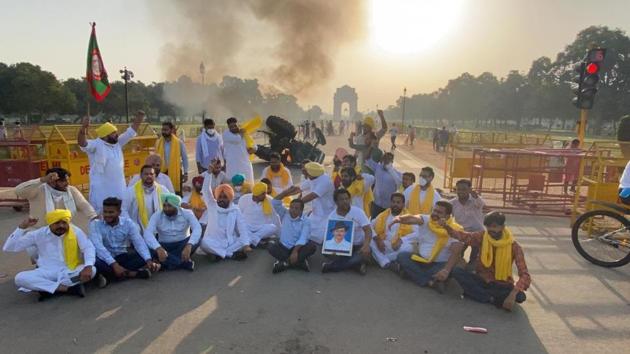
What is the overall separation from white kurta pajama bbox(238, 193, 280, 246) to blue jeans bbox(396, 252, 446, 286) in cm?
192

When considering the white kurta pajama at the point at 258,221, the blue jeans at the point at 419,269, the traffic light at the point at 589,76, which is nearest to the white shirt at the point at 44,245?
the white kurta pajama at the point at 258,221

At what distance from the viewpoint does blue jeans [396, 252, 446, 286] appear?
439 cm

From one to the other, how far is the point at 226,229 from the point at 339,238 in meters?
1.45

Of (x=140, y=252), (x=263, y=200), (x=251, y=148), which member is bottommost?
(x=140, y=252)

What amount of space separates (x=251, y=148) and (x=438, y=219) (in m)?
4.43

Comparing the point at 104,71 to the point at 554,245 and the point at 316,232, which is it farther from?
the point at 554,245

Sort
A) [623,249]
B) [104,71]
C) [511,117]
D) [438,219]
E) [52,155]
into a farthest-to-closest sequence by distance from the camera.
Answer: [511,117]
[52,155]
[104,71]
[623,249]
[438,219]

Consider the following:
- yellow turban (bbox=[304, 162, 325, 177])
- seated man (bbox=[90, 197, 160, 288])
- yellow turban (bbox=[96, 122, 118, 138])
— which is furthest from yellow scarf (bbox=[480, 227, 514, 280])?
yellow turban (bbox=[96, 122, 118, 138])

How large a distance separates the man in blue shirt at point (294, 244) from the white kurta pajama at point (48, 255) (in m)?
1.92

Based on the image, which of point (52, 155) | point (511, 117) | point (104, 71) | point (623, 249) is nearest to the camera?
point (623, 249)

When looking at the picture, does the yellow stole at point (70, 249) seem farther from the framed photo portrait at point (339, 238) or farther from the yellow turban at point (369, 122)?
the yellow turban at point (369, 122)

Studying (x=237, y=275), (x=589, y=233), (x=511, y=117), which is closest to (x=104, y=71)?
(x=237, y=275)

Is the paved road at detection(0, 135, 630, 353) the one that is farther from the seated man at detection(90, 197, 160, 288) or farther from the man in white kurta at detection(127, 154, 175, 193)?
the man in white kurta at detection(127, 154, 175, 193)

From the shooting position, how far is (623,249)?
5.31 metres
